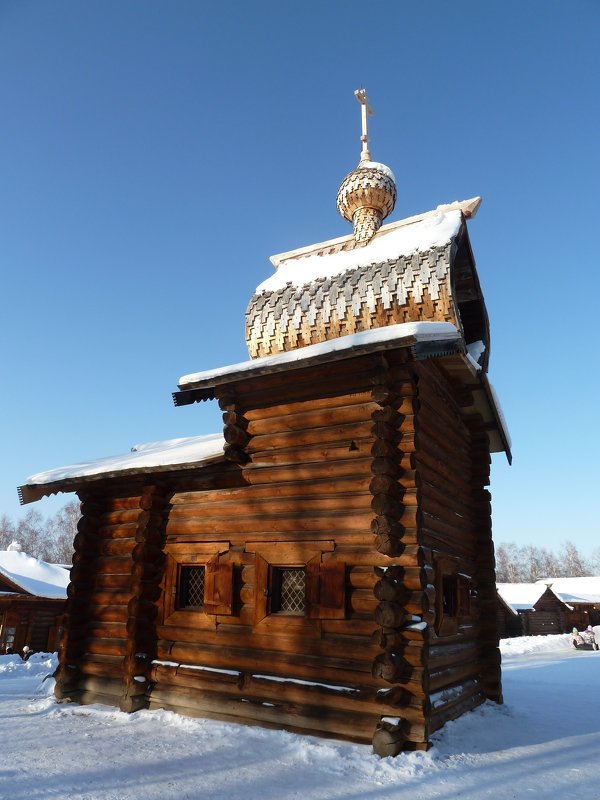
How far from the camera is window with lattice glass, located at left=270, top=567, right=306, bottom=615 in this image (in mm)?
8305

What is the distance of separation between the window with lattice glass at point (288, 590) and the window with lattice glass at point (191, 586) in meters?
1.62

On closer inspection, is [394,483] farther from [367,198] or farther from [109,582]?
[367,198]

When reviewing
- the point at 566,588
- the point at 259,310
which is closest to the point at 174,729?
the point at 259,310

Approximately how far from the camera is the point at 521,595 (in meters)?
49.2

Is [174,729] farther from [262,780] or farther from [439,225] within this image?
[439,225]

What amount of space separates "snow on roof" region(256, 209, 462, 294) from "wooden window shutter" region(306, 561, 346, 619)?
583cm

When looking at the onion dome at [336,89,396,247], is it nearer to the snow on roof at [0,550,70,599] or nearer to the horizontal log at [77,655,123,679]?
the horizontal log at [77,655,123,679]

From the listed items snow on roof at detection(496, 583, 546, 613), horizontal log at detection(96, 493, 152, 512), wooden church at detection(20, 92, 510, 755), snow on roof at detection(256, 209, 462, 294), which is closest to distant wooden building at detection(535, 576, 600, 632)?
snow on roof at detection(496, 583, 546, 613)

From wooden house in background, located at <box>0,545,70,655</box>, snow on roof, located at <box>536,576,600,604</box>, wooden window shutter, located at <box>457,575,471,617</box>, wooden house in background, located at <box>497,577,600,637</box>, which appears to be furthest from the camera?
snow on roof, located at <box>536,576,600,604</box>

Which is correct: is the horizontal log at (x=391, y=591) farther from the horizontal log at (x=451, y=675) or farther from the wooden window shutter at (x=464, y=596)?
the wooden window shutter at (x=464, y=596)

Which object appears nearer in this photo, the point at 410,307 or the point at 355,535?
the point at 355,535

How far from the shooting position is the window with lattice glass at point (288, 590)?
8.30 m

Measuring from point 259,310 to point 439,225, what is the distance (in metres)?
3.89

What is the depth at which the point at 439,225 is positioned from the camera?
11133 millimetres
